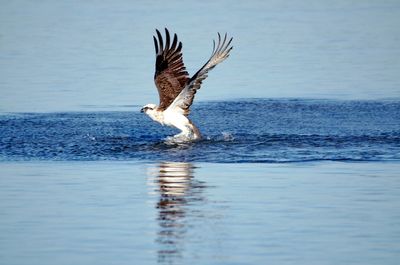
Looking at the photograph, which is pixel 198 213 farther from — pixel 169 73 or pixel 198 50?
pixel 198 50

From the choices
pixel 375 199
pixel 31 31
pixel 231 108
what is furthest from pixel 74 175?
pixel 31 31

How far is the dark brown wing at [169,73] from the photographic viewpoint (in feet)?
52.6

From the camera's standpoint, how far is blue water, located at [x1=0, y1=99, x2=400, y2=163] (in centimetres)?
1385

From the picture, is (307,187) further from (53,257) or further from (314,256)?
(53,257)

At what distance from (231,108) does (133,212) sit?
7668 mm

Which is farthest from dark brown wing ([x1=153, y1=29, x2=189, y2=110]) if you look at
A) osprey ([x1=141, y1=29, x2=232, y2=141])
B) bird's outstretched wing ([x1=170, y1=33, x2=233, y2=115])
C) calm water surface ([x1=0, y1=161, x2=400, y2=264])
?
calm water surface ([x1=0, y1=161, x2=400, y2=264])

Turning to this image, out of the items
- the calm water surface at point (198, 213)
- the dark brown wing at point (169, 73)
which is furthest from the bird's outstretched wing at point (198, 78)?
the calm water surface at point (198, 213)

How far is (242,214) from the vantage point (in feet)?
34.2

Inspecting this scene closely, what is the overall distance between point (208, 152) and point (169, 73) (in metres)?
2.23

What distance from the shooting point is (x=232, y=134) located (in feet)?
51.2

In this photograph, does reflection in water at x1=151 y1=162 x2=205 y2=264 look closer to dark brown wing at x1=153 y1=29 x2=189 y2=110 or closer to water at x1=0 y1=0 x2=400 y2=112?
dark brown wing at x1=153 y1=29 x2=189 y2=110

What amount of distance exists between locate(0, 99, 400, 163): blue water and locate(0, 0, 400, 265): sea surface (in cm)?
3

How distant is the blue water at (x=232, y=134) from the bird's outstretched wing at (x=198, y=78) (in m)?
0.53

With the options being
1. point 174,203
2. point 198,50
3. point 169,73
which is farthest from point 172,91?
point 198,50
